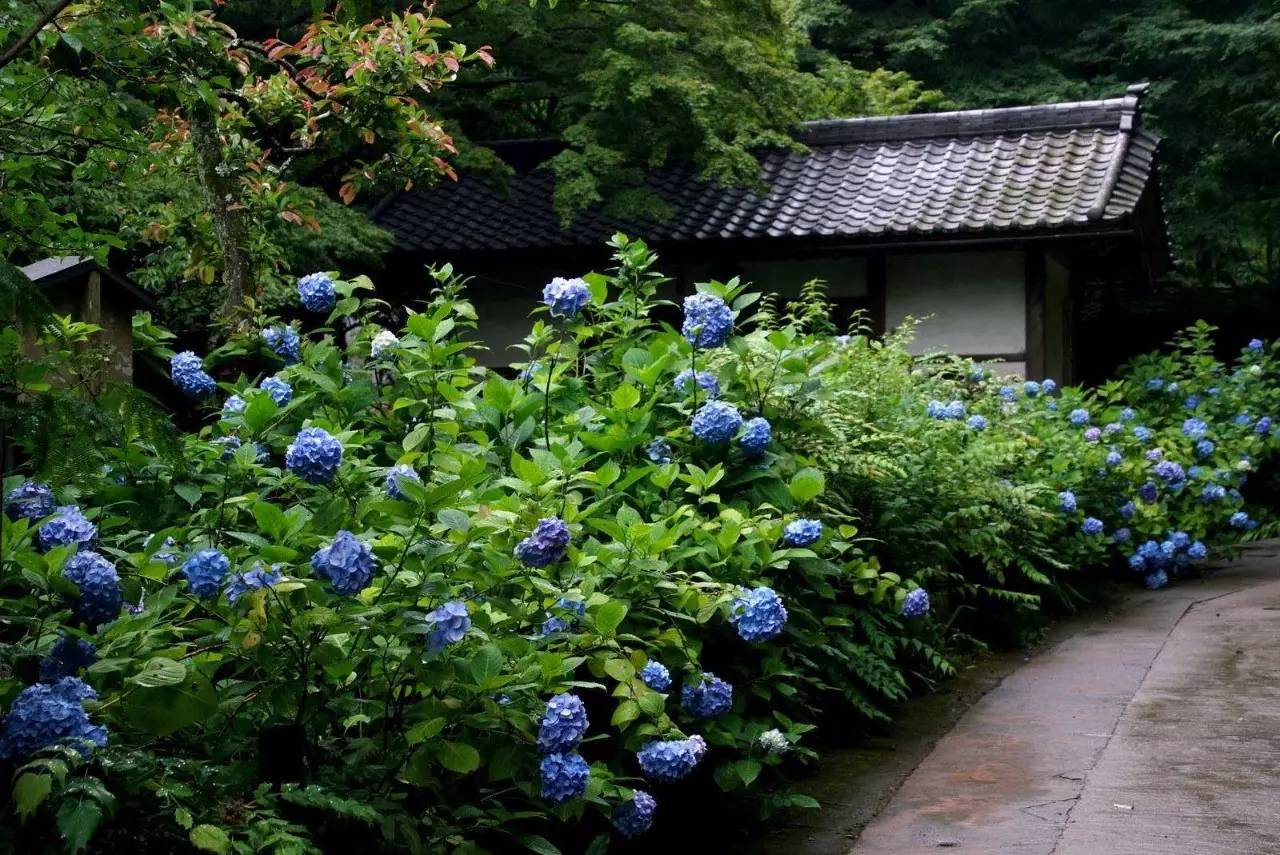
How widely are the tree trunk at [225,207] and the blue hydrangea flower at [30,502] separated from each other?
10.5 ft

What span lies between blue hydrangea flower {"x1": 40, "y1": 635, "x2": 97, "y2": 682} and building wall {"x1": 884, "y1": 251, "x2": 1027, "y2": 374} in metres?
11.0

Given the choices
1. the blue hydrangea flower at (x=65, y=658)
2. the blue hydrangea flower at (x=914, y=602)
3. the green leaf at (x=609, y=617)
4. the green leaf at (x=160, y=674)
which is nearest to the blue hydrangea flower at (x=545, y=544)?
the green leaf at (x=609, y=617)

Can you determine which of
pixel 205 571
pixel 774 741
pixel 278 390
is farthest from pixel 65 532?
pixel 774 741

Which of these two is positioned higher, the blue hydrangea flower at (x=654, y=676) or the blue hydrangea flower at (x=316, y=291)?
the blue hydrangea flower at (x=316, y=291)

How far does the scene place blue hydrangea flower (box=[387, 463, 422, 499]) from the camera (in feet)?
9.80

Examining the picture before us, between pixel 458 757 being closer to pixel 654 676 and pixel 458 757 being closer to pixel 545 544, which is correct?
pixel 545 544

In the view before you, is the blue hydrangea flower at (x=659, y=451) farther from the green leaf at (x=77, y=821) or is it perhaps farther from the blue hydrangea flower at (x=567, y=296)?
the green leaf at (x=77, y=821)

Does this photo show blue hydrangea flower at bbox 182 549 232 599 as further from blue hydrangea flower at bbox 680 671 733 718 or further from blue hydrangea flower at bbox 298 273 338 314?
blue hydrangea flower at bbox 298 273 338 314

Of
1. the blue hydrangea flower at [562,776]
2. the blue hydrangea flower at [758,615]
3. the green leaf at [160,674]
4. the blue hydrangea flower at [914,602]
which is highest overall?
the green leaf at [160,674]

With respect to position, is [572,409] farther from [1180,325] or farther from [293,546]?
[1180,325]

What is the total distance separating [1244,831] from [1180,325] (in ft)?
49.0

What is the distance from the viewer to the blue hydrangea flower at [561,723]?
2840mm

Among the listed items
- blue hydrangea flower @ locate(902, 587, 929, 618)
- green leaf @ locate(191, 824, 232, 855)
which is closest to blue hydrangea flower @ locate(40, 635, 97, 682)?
green leaf @ locate(191, 824, 232, 855)

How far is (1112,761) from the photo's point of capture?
4.52 metres
